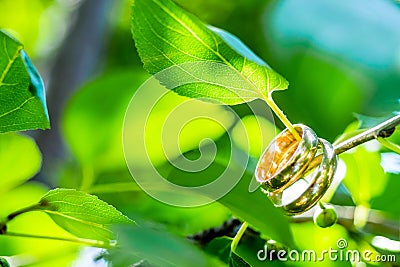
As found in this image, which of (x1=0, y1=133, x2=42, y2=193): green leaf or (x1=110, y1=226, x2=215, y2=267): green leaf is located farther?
(x1=0, y1=133, x2=42, y2=193): green leaf

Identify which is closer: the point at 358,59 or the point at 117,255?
the point at 117,255

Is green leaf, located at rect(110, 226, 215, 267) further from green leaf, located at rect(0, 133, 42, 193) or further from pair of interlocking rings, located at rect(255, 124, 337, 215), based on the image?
green leaf, located at rect(0, 133, 42, 193)

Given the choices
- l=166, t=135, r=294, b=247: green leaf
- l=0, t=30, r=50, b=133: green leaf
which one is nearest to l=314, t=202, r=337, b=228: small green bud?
l=166, t=135, r=294, b=247: green leaf

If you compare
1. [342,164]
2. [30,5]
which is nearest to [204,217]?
[342,164]

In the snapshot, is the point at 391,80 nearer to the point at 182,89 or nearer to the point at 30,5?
the point at 182,89

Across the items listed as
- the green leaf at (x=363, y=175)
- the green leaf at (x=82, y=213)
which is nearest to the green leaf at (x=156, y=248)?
the green leaf at (x=82, y=213)

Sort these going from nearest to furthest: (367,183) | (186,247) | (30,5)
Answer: (186,247)
(367,183)
(30,5)
